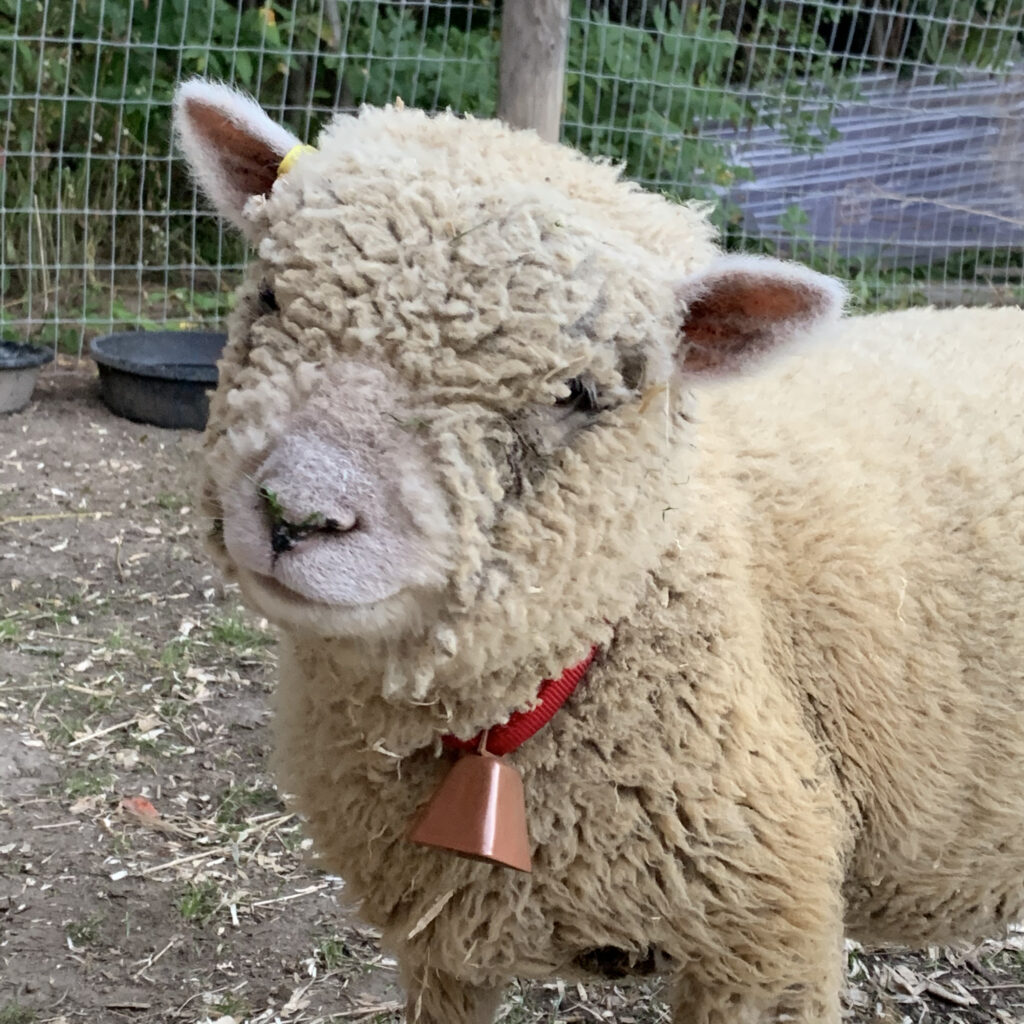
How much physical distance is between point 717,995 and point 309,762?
697 millimetres

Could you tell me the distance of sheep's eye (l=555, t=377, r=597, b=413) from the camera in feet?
4.91

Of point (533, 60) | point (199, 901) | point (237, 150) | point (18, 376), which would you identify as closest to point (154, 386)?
point (18, 376)

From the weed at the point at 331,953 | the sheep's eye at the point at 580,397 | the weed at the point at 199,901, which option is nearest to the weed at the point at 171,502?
the weed at the point at 199,901

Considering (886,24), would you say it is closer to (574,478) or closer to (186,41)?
(186,41)

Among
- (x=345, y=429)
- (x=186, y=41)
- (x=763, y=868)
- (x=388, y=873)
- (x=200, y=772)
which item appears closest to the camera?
(x=345, y=429)

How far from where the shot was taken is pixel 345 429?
1364mm

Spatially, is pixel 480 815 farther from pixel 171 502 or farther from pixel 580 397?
pixel 171 502

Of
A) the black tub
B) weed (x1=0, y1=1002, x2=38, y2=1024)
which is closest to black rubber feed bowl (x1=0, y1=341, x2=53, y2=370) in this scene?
the black tub

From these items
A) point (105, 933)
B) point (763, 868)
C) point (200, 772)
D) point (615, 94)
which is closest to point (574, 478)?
point (763, 868)

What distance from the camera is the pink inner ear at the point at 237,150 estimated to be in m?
1.71

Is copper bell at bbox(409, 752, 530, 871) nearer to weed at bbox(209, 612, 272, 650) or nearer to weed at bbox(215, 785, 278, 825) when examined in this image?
weed at bbox(215, 785, 278, 825)

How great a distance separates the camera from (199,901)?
2738 millimetres

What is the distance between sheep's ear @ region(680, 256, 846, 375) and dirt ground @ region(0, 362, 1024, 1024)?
121 cm

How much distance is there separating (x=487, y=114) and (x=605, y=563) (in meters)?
4.92
